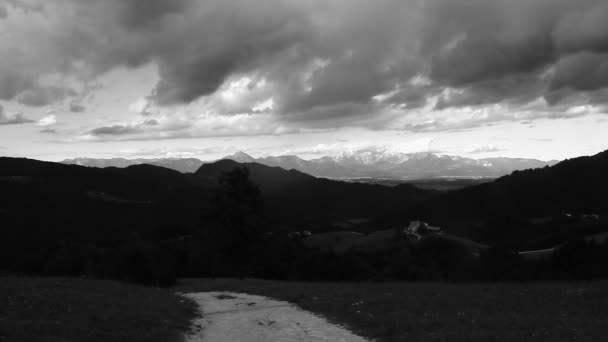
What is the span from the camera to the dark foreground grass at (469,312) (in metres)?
18.1

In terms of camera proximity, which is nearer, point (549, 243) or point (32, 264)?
point (32, 264)

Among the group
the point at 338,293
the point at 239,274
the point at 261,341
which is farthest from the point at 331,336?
the point at 239,274

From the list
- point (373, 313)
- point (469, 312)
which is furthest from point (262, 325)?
point (469, 312)

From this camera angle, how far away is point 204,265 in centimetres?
9038

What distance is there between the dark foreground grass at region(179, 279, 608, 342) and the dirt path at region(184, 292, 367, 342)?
3.62ft

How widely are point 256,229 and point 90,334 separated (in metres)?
48.0

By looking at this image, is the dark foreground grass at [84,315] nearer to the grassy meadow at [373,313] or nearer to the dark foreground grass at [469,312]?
the grassy meadow at [373,313]

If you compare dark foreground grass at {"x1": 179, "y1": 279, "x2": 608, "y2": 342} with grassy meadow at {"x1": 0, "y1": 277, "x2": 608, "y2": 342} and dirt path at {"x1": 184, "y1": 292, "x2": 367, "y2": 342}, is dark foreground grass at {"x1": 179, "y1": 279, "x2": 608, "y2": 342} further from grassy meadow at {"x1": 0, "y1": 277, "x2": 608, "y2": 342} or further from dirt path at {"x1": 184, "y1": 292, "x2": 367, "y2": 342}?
dirt path at {"x1": 184, "y1": 292, "x2": 367, "y2": 342}

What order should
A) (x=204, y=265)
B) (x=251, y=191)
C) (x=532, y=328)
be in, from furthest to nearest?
(x=204, y=265)
(x=251, y=191)
(x=532, y=328)

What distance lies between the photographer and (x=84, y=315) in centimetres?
2073

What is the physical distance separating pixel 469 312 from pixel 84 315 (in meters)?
17.6

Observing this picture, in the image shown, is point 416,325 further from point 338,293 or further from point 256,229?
point 256,229

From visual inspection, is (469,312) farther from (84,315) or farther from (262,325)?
(84,315)

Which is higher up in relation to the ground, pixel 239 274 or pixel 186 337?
pixel 186 337
